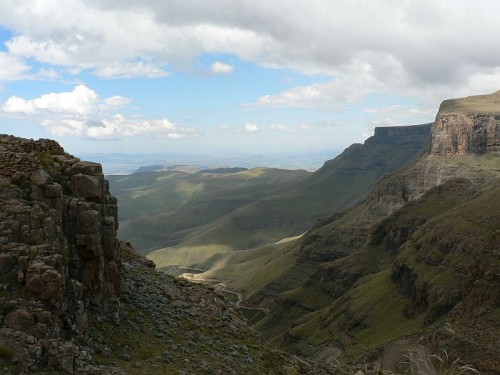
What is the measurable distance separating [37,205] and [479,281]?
8679 centimetres

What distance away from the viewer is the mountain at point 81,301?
2203 cm

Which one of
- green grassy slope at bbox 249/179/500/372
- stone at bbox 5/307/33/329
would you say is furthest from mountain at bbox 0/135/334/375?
green grassy slope at bbox 249/179/500/372

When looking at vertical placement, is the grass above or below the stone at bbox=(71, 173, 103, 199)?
below

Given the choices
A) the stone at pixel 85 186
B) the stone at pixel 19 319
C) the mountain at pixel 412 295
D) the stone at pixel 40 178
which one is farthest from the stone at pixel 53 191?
the mountain at pixel 412 295

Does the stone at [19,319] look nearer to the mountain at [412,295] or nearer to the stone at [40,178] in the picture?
the stone at [40,178]

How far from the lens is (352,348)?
117 m

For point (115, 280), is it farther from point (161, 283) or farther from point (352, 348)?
point (352, 348)

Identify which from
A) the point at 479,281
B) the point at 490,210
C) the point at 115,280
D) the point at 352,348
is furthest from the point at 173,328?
the point at 490,210

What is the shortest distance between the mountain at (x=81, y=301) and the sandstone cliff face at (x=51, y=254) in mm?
49

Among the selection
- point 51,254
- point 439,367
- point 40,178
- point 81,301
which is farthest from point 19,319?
point 439,367

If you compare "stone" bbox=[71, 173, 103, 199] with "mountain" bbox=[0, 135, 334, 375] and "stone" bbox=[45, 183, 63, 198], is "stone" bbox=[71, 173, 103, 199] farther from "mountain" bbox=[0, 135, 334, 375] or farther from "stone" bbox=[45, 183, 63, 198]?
"stone" bbox=[45, 183, 63, 198]

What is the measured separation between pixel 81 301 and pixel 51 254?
3415mm

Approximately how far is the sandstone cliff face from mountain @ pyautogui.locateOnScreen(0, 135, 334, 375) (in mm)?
49

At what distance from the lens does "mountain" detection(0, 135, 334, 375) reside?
22.0 metres
